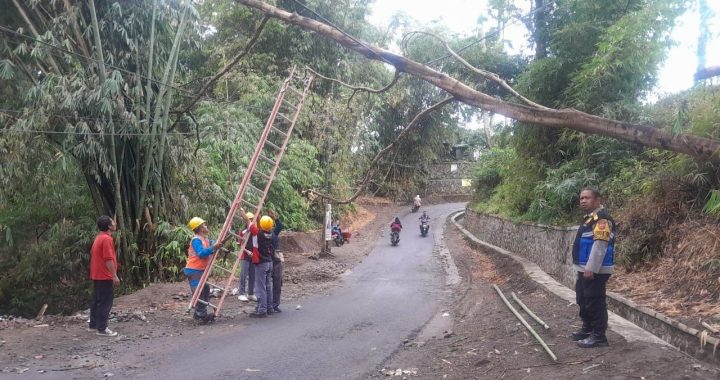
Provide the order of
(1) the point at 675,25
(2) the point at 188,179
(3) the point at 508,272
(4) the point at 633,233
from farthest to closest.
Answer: (3) the point at 508,272
(2) the point at 188,179
(1) the point at 675,25
(4) the point at 633,233

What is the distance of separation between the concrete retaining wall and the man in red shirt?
680 cm

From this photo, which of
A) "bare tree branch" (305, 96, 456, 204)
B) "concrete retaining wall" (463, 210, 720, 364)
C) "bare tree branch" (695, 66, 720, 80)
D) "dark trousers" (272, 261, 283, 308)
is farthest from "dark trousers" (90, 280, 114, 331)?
"bare tree branch" (695, 66, 720, 80)

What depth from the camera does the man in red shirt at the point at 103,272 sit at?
Answer: 7.46 m

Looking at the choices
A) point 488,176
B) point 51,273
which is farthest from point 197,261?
point 488,176

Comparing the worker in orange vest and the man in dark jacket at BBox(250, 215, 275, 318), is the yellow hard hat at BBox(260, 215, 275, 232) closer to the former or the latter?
the man in dark jacket at BBox(250, 215, 275, 318)

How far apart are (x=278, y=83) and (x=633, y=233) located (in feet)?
48.5

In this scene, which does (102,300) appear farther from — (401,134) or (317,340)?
(401,134)

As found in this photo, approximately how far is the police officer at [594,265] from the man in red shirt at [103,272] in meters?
5.95

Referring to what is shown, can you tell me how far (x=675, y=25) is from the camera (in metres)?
10.8

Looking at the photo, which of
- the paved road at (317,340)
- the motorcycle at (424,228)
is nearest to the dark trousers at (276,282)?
the paved road at (317,340)

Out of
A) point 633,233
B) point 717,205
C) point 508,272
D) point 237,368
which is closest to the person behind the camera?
point 237,368

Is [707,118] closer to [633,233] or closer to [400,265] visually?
[633,233]

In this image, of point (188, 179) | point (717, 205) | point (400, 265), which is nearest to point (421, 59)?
point (400, 265)

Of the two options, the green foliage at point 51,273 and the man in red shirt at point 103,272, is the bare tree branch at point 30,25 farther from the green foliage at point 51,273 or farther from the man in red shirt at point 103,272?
the man in red shirt at point 103,272
